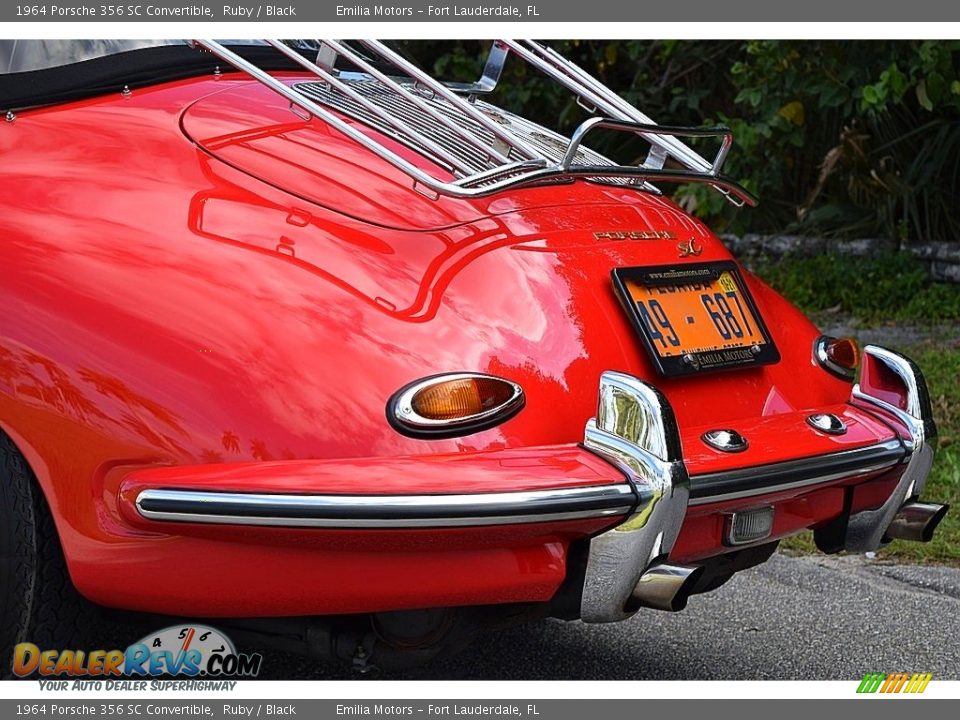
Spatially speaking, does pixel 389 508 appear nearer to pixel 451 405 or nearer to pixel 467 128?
pixel 451 405

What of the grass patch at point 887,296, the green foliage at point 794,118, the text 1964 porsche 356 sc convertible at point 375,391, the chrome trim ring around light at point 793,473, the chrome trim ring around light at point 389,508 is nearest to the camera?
the chrome trim ring around light at point 389,508

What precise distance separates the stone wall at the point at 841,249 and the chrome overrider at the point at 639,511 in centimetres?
623

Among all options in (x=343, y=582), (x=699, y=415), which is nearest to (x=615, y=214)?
(x=699, y=415)

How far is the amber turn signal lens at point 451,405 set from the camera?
2.54m

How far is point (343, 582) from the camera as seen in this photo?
8.32 ft

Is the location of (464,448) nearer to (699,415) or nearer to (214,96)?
(699,415)

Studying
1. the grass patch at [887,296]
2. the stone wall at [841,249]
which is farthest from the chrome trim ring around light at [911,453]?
the stone wall at [841,249]

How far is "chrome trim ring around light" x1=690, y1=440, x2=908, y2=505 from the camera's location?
2.68 metres

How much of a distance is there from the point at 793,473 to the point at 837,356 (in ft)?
2.19

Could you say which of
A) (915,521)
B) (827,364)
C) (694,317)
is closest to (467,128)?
(694,317)

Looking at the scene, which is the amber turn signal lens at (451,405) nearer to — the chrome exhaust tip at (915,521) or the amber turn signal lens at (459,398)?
the amber turn signal lens at (459,398)

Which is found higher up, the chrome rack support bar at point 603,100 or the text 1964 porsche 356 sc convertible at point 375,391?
the chrome rack support bar at point 603,100

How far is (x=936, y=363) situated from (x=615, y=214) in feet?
12.6

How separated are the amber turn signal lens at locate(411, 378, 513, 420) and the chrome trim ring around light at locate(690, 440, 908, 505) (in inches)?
17.0
